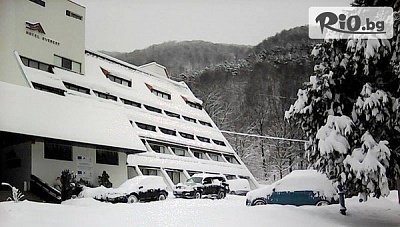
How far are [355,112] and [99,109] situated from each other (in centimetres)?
217

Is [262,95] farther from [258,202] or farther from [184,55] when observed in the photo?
[258,202]

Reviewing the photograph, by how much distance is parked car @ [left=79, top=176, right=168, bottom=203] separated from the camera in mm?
3986

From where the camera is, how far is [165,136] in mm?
4195

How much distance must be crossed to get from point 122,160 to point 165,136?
44 centimetres

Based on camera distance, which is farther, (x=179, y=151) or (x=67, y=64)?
(x=179, y=151)

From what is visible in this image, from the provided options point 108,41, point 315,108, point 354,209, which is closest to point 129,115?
point 108,41

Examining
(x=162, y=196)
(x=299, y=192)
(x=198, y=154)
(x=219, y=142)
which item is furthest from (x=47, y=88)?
(x=299, y=192)

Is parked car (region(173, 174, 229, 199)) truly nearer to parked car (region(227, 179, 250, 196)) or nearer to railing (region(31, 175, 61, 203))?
parked car (region(227, 179, 250, 196))

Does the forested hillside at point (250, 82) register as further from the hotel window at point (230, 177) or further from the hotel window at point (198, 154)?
the hotel window at point (198, 154)

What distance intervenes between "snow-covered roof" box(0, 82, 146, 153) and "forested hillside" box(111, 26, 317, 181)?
23.4 inches

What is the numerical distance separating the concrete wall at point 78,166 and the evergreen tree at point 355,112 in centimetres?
152

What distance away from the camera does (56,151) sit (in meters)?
3.86

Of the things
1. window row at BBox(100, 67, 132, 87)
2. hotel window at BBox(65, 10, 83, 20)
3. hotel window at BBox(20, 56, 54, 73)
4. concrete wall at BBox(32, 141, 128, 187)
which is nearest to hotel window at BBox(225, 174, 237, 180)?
concrete wall at BBox(32, 141, 128, 187)

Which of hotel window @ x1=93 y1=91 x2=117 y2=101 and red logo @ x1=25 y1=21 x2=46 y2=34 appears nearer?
→ red logo @ x1=25 y1=21 x2=46 y2=34
